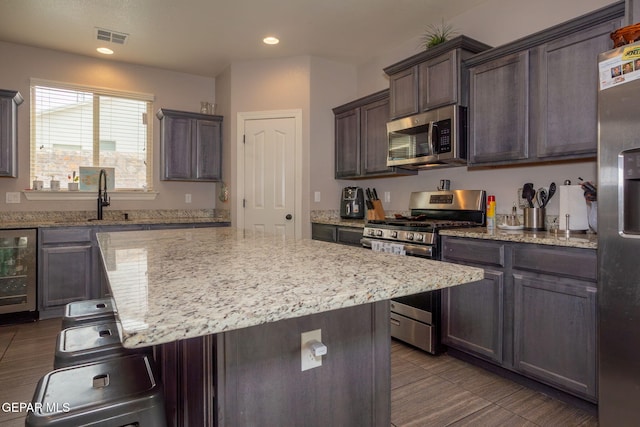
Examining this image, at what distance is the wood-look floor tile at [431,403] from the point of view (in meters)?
1.91

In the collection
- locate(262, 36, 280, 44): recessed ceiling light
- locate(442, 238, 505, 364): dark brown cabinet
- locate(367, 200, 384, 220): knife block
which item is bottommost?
locate(442, 238, 505, 364): dark brown cabinet

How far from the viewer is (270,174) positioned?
4355 millimetres

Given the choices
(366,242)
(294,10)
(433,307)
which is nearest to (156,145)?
(294,10)

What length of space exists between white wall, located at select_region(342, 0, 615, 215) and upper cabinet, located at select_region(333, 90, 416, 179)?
1.19 feet

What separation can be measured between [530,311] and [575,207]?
738mm

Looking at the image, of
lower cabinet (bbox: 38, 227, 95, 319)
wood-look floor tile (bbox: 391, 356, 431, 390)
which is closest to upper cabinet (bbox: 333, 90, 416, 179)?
wood-look floor tile (bbox: 391, 356, 431, 390)

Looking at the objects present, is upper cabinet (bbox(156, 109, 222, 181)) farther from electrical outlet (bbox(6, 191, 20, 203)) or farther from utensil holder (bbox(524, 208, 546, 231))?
utensil holder (bbox(524, 208, 546, 231))

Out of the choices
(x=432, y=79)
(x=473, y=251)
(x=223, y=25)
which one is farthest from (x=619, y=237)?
(x=223, y=25)

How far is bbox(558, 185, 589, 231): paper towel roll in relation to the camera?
2309 mm

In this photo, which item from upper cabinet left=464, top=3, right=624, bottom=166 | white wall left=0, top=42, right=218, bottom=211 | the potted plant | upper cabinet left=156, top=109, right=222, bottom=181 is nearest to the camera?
upper cabinet left=464, top=3, right=624, bottom=166

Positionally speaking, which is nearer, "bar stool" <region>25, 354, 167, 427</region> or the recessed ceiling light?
"bar stool" <region>25, 354, 167, 427</region>

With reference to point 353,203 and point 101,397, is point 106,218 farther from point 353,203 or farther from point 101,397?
point 101,397

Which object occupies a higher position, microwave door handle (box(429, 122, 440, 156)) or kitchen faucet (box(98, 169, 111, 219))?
microwave door handle (box(429, 122, 440, 156))

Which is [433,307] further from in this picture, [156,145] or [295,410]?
[156,145]
